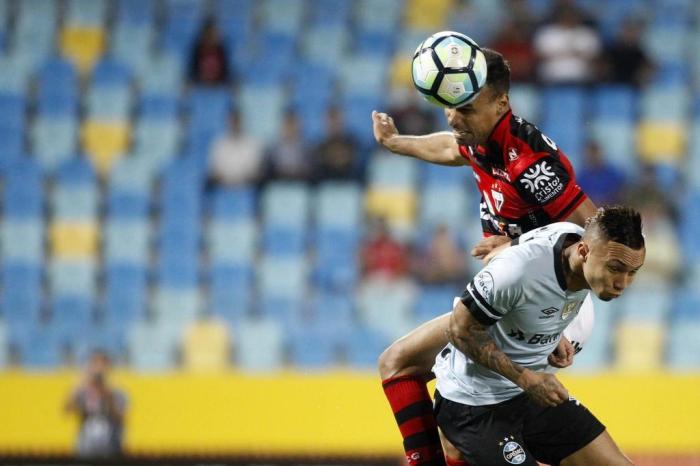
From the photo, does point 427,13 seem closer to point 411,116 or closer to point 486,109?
point 411,116

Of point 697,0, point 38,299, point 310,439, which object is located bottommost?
point 310,439

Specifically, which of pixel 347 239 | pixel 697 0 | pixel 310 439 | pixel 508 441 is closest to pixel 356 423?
pixel 310 439

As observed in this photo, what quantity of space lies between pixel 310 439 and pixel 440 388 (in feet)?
14.1

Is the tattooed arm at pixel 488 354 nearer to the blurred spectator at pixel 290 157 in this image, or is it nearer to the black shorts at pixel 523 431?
the black shorts at pixel 523 431

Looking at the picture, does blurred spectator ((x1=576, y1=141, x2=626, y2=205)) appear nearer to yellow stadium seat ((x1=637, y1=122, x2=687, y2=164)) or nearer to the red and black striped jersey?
yellow stadium seat ((x1=637, y1=122, x2=687, y2=164))

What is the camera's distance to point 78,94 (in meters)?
11.7

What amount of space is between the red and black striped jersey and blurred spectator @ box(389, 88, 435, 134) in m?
5.46

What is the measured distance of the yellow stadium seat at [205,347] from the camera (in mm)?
9844

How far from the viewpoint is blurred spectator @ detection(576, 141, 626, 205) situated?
10336 millimetres

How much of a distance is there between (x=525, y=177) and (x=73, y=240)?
6.44 metres

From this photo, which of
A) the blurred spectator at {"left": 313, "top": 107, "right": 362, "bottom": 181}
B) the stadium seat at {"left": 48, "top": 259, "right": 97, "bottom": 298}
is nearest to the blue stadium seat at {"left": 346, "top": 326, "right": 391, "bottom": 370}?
the blurred spectator at {"left": 313, "top": 107, "right": 362, "bottom": 181}

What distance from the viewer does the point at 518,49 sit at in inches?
445

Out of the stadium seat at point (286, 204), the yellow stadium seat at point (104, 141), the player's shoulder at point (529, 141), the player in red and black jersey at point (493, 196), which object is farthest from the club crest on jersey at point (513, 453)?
the yellow stadium seat at point (104, 141)

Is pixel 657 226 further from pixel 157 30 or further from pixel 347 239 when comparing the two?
pixel 157 30
